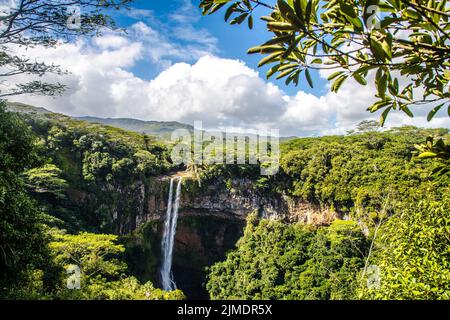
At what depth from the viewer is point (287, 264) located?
15406mm

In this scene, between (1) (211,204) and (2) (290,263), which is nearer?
(2) (290,263)

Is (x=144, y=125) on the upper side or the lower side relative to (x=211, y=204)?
upper

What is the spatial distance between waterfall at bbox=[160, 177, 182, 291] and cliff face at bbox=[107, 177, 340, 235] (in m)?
0.35

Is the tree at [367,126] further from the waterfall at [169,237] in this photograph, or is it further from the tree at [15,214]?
the tree at [15,214]

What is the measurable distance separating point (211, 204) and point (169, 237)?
3.47 m

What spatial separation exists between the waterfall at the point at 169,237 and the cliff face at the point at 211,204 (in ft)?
1.15

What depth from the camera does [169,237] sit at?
19.5 metres

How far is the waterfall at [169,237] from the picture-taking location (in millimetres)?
18834

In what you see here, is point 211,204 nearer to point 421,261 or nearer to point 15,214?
point 15,214

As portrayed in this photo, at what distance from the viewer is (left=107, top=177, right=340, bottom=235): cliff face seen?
17656 millimetres

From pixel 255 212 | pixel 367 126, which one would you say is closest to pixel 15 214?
pixel 255 212

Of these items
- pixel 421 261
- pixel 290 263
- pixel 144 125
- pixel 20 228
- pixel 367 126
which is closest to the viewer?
pixel 421 261

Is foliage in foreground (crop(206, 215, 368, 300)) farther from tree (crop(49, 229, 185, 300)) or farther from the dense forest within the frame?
tree (crop(49, 229, 185, 300))

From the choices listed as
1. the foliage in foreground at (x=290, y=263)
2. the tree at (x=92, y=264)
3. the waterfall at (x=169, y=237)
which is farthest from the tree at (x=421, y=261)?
the waterfall at (x=169, y=237)
